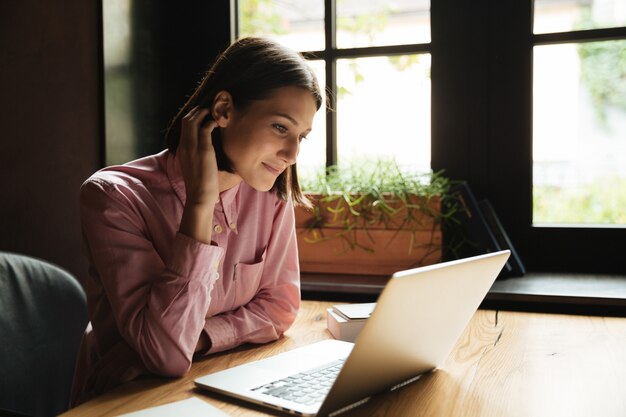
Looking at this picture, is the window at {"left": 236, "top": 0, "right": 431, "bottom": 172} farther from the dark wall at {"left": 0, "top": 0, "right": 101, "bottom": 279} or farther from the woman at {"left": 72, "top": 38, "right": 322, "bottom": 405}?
the woman at {"left": 72, "top": 38, "right": 322, "bottom": 405}

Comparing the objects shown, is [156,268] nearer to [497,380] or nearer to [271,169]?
[271,169]

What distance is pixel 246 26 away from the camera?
8.07 ft

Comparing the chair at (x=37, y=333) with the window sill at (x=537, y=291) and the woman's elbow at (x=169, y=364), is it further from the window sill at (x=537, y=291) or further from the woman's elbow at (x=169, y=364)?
the window sill at (x=537, y=291)

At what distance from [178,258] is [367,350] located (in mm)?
448

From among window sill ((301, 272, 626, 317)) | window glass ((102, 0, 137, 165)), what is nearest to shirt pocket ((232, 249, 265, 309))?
window sill ((301, 272, 626, 317))

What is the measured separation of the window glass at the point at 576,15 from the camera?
205 cm

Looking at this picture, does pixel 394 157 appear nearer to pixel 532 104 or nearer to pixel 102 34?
pixel 532 104

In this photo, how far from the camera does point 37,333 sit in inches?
53.7

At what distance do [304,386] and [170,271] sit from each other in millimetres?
324

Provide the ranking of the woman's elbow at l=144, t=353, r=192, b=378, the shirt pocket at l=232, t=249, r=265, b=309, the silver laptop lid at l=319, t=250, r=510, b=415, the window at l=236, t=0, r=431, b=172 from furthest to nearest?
1. the window at l=236, t=0, r=431, b=172
2. the shirt pocket at l=232, t=249, r=265, b=309
3. the woman's elbow at l=144, t=353, r=192, b=378
4. the silver laptop lid at l=319, t=250, r=510, b=415

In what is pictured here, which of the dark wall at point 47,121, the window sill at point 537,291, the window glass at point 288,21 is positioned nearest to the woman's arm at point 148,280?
the window sill at point 537,291

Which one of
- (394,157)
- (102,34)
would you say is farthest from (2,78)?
(394,157)

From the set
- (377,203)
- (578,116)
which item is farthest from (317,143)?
(578,116)

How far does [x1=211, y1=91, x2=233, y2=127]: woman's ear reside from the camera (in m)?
1.30
